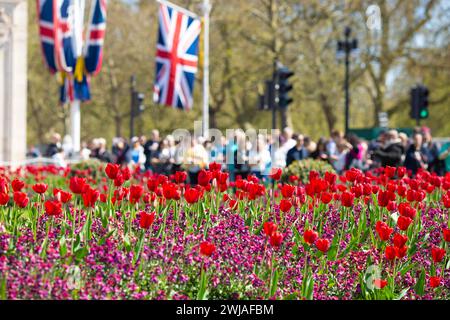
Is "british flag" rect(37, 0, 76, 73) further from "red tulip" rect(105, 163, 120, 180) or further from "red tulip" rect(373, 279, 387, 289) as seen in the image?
"red tulip" rect(373, 279, 387, 289)

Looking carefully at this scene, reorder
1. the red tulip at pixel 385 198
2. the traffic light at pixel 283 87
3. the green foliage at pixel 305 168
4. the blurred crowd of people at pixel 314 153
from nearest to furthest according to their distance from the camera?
the red tulip at pixel 385 198, the green foliage at pixel 305 168, the blurred crowd of people at pixel 314 153, the traffic light at pixel 283 87

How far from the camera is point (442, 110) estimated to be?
139 ft

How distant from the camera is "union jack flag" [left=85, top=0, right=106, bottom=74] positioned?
23266 millimetres

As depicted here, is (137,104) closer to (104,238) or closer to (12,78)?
(12,78)

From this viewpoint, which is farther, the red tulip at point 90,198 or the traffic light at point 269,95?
the traffic light at point 269,95

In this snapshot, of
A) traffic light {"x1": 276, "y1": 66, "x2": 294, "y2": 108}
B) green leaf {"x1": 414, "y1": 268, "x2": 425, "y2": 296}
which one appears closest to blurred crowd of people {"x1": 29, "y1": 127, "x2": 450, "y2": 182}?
traffic light {"x1": 276, "y1": 66, "x2": 294, "y2": 108}

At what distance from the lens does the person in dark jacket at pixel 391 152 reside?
16516 mm

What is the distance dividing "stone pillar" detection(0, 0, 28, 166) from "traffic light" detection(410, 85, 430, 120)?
9.91 meters

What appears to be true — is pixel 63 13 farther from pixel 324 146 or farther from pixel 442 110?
pixel 442 110

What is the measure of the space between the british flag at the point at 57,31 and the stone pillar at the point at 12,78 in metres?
2.35

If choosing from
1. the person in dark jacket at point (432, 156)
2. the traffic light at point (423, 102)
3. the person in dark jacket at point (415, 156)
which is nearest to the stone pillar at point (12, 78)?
the traffic light at point (423, 102)

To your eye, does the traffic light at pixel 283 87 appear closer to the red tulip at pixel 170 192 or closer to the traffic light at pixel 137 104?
the traffic light at pixel 137 104

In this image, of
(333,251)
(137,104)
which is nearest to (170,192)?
(333,251)

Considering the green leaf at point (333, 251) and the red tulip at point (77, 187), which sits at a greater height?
the red tulip at point (77, 187)
